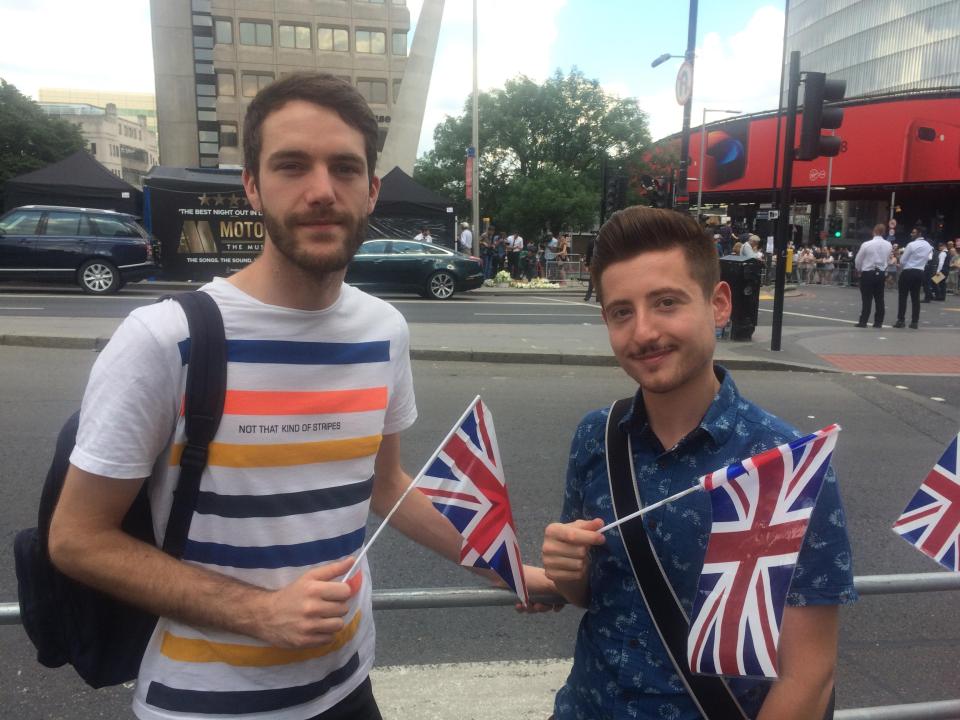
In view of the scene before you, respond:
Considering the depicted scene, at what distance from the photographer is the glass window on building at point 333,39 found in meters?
59.2

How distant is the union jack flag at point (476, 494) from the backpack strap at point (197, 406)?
1.51 ft

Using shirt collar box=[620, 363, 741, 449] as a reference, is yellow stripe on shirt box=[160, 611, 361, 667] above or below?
below

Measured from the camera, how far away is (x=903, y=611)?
12.4 feet

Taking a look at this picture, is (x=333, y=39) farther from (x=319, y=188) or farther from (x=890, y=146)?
(x=319, y=188)

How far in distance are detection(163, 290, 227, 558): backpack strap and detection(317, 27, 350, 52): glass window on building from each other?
63374 millimetres

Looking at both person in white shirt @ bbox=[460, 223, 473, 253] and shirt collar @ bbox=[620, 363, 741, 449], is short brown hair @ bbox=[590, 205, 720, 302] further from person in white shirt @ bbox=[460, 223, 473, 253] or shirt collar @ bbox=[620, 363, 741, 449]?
person in white shirt @ bbox=[460, 223, 473, 253]

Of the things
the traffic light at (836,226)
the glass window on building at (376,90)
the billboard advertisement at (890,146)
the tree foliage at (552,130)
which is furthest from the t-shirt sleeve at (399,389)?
the glass window on building at (376,90)

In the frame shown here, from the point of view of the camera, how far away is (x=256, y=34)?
2295 inches

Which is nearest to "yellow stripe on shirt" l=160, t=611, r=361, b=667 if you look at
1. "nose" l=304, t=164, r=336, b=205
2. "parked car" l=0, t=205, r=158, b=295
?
"nose" l=304, t=164, r=336, b=205

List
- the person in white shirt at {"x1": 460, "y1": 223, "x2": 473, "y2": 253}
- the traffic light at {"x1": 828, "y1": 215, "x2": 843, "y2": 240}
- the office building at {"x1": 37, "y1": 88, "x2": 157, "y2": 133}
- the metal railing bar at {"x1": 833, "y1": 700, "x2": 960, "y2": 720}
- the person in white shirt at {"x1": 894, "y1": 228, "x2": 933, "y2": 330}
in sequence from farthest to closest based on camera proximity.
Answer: the office building at {"x1": 37, "y1": 88, "x2": 157, "y2": 133}
the traffic light at {"x1": 828, "y1": 215, "x2": 843, "y2": 240}
the person in white shirt at {"x1": 460, "y1": 223, "x2": 473, "y2": 253}
the person in white shirt at {"x1": 894, "y1": 228, "x2": 933, "y2": 330}
the metal railing bar at {"x1": 833, "y1": 700, "x2": 960, "y2": 720}

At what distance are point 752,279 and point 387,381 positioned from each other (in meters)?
11.9

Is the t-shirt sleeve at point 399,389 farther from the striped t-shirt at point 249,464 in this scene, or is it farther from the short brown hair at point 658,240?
the short brown hair at point 658,240

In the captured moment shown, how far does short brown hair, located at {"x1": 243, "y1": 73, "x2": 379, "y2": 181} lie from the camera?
1.47m

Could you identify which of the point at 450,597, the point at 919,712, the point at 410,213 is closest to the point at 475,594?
the point at 450,597
